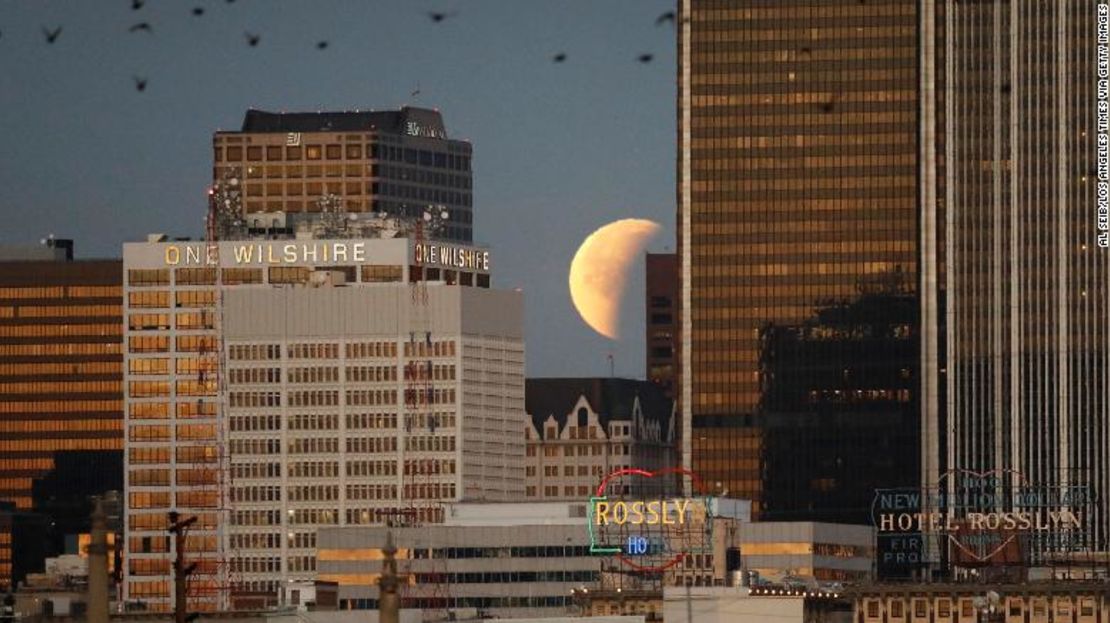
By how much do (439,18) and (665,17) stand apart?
8.95m

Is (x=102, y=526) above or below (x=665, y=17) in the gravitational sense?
below

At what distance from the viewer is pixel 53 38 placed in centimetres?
12175

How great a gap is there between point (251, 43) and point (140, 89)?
722 centimetres

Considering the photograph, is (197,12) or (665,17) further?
(665,17)

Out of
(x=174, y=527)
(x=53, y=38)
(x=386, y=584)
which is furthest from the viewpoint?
(x=174, y=527)

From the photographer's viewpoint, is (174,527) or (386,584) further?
(174,527)

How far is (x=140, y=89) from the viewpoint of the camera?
128 meters

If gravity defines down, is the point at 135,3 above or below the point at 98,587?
above

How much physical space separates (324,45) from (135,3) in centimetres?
910

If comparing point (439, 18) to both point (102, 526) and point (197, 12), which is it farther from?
point (102, 526)

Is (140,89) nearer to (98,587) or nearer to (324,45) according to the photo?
(324,45)

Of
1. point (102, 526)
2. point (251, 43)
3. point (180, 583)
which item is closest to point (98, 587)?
point (102, 526)

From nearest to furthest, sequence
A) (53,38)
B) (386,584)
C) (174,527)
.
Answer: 1. (386,584)
2. (53,38)
3. (174,527)

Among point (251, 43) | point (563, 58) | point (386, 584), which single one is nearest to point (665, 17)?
point (563, 58)
